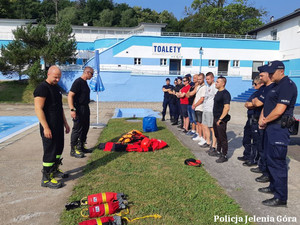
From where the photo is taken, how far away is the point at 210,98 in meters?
6.33

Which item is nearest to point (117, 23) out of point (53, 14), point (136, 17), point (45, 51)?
point (136, 17)

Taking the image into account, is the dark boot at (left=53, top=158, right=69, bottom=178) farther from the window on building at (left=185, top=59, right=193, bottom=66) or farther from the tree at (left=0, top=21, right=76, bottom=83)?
the window on building at (left=185, top=59, right=193, bottom=66)

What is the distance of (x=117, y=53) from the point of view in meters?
25.7

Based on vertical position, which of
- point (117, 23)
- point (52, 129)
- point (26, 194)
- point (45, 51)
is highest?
point (117, 23)

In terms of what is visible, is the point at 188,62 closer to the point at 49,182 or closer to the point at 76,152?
the point at 76,152

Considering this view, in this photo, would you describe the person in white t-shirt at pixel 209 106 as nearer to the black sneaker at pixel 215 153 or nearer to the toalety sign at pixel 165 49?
the black sneaker at pixel 215 153

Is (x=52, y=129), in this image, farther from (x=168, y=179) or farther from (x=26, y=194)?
(x=168, y=179)

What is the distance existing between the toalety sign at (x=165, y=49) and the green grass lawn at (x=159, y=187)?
71.7 feet

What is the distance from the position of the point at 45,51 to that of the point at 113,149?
18.7m

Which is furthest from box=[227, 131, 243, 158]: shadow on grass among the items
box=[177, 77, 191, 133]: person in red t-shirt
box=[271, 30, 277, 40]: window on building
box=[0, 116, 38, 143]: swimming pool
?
box=[271, 30, 277, 40]: window on building

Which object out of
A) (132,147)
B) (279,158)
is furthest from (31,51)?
(279,158)

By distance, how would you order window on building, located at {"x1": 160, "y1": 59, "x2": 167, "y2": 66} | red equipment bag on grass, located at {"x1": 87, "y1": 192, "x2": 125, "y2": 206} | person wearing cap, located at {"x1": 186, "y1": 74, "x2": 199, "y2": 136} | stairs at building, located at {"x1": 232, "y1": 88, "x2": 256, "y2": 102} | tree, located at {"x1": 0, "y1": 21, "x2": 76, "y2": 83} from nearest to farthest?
red equipment bag on grass, located at {"x1": 87, "y1": 192, "x2": 125, "y2": 206} < person wearing cap, located at {"x1": 186, "y1": 74, "x2": 199, "y2": 136} < tree, located at {"x1": 0, "y1": 21, "x2": 76, "y2": 83} < stairs at building, located at {"x1": 232, "y1": 88, "x2": 256, "y2": 102} < window on building, located at {"x1": 160, "y1": 59, "x2": 167, "y2": 66}

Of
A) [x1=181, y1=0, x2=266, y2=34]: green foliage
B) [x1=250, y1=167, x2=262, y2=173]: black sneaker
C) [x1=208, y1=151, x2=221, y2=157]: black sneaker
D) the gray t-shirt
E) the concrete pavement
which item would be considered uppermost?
[x1=181, y1=0, x2=266, y2=34]: green foliage

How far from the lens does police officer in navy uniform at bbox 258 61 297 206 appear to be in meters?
3.42
